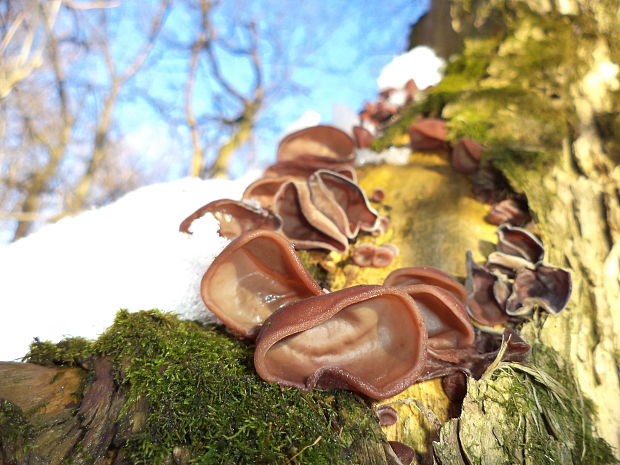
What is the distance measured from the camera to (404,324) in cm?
135

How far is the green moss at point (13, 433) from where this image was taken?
1068 millimetres

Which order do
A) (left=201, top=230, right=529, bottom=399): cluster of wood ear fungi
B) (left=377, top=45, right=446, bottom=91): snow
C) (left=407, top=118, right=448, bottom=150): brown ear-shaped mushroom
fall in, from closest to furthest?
(left=201, top=230, right=529, bottom=399): cluster of wood ear fungi → (left=407, top=118, right=448, bottom=150): brown ear-shaped mushroom → (left=377, top=45, right=446, bottom=91): snow

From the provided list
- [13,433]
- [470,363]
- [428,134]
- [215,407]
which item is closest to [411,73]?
[428,134]

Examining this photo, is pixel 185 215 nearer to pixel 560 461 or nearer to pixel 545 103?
pixel 560 461

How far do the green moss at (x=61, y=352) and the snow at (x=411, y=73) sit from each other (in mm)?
3609

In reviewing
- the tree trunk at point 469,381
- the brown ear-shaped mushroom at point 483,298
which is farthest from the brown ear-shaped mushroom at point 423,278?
the tree trunk at point 469,381

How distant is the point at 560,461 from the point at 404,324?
823 millimetres

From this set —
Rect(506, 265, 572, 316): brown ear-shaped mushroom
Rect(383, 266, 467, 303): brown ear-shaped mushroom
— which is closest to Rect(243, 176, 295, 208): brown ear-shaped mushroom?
Rect(383, 266, 467, 303): brown ear-shaped mushroom

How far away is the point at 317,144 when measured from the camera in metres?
2.91

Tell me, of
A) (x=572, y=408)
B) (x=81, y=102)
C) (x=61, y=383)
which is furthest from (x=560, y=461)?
(x=81, y=102)

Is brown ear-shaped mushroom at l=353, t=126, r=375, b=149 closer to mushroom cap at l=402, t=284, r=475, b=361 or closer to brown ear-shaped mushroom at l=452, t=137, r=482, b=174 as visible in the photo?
brown ear-shaped mushroom at l=452, t=137, r=482, b=174

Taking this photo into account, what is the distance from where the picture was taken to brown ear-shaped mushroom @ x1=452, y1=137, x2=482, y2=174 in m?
2.69

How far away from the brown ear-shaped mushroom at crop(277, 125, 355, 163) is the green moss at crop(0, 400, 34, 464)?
7.07 ft

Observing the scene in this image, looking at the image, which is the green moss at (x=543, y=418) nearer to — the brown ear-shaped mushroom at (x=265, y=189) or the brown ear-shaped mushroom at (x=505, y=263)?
the brown ear-shaped mushroom at (x=505, y=263)
